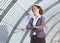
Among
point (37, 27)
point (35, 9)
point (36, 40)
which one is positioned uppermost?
point (35, 9)

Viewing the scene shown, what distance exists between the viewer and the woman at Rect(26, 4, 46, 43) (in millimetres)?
5645

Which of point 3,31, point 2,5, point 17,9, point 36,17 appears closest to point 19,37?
point 3,31

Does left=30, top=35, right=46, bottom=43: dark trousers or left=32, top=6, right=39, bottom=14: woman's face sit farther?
left=32, top=6, right=39, bottom=14: woman's face

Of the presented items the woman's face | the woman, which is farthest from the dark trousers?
the woman's face

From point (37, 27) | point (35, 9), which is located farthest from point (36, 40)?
point (35, 9)

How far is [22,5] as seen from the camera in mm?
21297

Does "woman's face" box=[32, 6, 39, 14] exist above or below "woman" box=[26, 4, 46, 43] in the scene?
above

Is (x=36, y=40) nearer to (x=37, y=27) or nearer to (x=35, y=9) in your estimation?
(x=37, y=27)

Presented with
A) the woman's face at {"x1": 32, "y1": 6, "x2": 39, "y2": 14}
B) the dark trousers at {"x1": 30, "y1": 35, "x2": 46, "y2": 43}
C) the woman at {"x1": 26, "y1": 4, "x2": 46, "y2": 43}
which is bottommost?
Answer: the dark trousers at {"x1": 30, "y1": 35, "x2": 46, "y2": 43}

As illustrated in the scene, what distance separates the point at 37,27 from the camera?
5602 millimetres

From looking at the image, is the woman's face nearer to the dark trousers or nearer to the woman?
the woman

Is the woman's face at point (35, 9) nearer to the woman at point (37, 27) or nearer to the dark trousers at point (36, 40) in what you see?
the woman at point (37, 27)

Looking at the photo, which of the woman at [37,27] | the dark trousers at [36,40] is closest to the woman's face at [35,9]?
the woman at [37,27]

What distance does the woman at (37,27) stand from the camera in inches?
222
